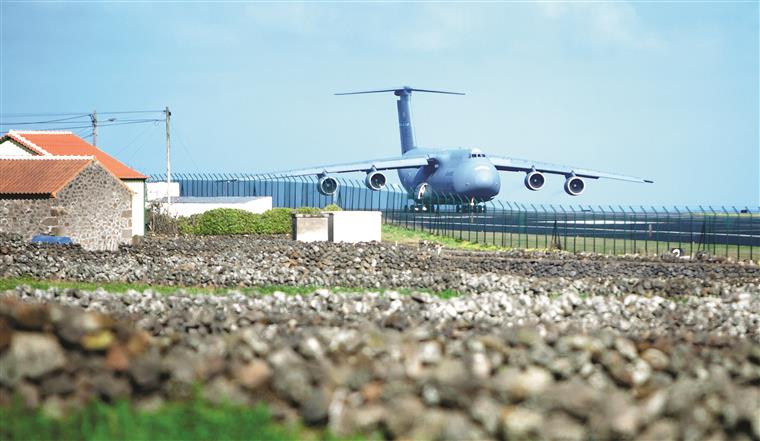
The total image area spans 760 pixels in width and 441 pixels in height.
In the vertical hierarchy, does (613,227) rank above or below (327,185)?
below

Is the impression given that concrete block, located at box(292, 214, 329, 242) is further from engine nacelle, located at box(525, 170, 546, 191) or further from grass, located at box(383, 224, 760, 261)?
engine nacelle, located at box(525, 170, 546, 191)

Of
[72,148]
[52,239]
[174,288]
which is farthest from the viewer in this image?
[72,148]

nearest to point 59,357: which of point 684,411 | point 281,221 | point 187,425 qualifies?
point 187,425

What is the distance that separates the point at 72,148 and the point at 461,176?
22.6 metres

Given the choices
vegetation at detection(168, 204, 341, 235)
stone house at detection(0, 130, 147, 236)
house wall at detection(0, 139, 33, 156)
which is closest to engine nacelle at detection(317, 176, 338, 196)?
vegetation at detection(168, 204, 341, 235)

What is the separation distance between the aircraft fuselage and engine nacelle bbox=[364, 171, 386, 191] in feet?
13.6

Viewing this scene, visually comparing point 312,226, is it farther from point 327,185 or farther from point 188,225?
point 327,185

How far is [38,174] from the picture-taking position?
28.5 m

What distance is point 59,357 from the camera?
596 centimetres

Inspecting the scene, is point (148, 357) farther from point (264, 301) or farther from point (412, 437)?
point (264, 301)

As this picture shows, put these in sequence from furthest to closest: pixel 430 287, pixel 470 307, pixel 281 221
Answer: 1. pixel 281 221
2. pixel 430 287
3. pixel 470 307

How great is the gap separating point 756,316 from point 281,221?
95.8 feet

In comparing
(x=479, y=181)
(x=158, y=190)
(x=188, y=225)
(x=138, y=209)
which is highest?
(x=479, y=181)

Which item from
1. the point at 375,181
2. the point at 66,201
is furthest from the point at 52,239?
the point at 375,181
